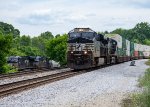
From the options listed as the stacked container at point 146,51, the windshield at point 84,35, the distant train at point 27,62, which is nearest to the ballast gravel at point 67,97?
the windshield at point 84,35

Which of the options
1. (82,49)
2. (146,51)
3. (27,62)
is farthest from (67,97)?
(146,51)

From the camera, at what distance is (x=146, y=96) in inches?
467

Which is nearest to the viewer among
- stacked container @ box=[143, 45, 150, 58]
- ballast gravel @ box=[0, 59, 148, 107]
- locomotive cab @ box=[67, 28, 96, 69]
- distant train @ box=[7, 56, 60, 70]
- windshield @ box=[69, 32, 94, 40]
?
ballast gravel @ box=[0, 59, 148, 107]

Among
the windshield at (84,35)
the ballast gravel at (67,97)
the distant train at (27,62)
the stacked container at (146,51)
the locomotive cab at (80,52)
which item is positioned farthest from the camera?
the stacked container at (146,51)

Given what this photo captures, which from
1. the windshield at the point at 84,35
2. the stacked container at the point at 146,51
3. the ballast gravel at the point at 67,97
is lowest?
the ballast gravel at the point at 67,97

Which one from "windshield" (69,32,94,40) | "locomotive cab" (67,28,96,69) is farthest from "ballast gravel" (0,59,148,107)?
"windshield" (69,32,94,40)

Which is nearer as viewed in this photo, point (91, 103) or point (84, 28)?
point (91, 103)

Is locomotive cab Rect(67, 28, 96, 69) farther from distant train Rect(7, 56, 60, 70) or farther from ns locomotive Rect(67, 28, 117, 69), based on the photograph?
distant train Rect(7, 56, 60, 70)

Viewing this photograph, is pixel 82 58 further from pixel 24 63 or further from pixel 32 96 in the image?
pixel 32 96

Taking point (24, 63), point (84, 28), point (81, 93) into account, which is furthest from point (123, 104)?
point (24, 63)

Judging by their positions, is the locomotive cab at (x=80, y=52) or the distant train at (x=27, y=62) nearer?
the locomotive cab at (x=80, y=52)

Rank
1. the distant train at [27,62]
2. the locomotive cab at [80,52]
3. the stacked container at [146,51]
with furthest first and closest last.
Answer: the stacked container at [146,51] → the distant train at [27,62] → the locomotive cab at [80,52]

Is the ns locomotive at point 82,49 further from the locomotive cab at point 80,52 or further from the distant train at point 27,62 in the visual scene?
the distant train at point 27,62

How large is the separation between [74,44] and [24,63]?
461 inches
